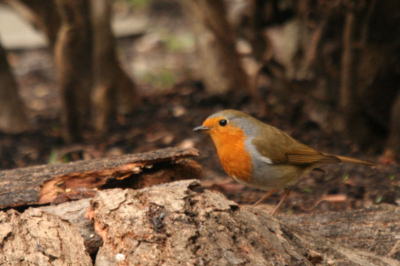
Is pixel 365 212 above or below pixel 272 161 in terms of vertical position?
below

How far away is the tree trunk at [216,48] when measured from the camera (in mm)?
5293

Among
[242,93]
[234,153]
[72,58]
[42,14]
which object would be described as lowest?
[242,93]

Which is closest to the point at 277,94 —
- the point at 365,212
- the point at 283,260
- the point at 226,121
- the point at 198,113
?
the point at 198,113

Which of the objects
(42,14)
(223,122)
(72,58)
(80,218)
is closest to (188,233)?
(80,218)

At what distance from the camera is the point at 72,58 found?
431 cm

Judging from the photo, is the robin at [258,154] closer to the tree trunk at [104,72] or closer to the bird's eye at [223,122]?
the bird's eye at [223,122]

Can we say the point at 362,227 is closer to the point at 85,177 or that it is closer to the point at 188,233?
the point at 188,233

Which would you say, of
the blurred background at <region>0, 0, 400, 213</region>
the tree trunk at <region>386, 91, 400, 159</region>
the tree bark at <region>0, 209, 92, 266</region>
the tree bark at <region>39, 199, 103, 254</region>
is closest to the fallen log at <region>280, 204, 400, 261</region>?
the blurred background at <region>0, 0, 400, 213</region>

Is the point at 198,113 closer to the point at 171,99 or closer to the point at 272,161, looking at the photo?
the point at 171,99

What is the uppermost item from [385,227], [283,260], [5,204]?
[5,204]

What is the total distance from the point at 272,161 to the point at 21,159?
2683mm

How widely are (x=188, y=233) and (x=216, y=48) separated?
13.0 feet

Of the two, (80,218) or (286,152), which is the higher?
(80,218)

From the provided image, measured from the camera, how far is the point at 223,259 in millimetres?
1930
